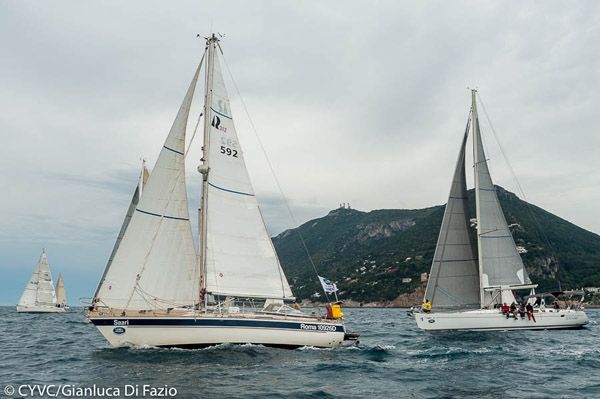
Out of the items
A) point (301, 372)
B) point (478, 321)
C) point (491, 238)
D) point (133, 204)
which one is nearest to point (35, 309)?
point (133, 204)

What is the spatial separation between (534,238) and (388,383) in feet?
376

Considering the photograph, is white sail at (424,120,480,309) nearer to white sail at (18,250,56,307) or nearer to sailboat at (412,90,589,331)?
sailboat at (412,90,589,331)

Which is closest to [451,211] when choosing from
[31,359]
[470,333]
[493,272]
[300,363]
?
[493,272]

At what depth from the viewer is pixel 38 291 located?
76938 mm

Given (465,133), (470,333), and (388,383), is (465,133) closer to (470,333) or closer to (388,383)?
(470,333)

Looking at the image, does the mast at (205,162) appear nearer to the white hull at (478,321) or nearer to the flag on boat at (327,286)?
the flag on boat at (327,286)

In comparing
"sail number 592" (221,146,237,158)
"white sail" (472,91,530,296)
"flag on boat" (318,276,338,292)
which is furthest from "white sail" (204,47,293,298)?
"white sail" (472,91,530,296)

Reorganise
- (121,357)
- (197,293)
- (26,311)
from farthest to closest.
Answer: (26,311)
(197,293)
(121,357)

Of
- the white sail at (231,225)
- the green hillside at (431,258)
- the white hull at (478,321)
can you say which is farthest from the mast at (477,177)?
the green hillside at (431,258)

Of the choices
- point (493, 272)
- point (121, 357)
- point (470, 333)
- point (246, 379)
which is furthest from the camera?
point (493, 272)

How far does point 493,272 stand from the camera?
34094 mm

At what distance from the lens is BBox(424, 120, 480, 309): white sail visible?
33.4 m

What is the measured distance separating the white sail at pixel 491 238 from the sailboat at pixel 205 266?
15953mm

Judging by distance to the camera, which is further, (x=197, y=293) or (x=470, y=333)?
(x=470, y=333)
